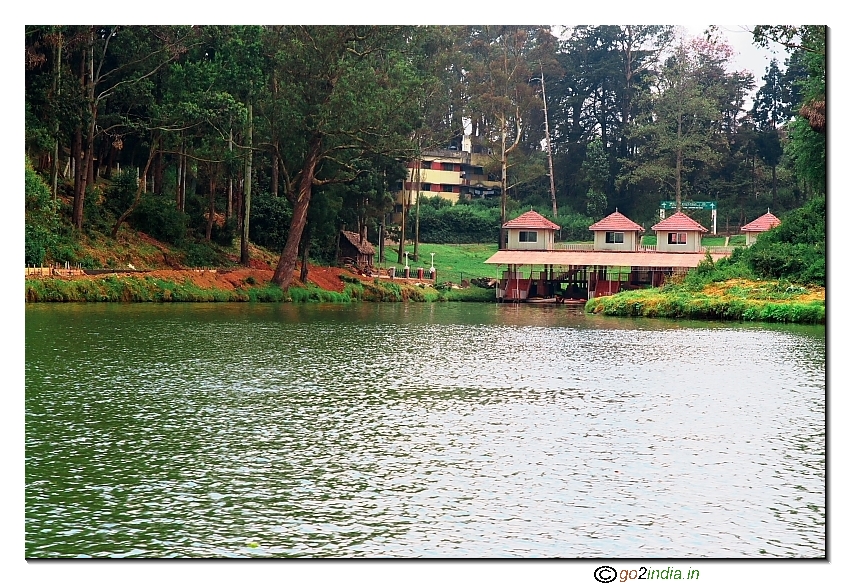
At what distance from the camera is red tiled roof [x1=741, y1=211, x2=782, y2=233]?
30.3 meters

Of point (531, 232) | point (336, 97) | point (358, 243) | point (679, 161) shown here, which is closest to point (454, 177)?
point (531, 232)

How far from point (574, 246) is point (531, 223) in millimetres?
1899

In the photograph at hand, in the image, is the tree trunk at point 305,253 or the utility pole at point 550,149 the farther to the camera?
the utility pole at point 550,149

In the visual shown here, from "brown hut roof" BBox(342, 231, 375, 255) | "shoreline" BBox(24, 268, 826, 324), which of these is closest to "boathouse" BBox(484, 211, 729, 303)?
"brown hut roof" BBox(342, 231, 375, 255)

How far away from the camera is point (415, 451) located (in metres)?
9.01

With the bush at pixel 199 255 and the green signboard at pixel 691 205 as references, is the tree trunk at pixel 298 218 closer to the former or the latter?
the bush at pixel 199 255

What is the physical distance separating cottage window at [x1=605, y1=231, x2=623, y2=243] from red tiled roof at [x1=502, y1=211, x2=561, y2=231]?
2365 mm

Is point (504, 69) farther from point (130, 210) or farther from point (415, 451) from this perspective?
point (415, 451)

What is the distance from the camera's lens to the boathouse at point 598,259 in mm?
40031

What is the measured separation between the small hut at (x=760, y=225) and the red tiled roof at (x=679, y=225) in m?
5.91


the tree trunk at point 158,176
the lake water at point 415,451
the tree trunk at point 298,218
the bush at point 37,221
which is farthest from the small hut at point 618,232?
the lake water at point 415,451

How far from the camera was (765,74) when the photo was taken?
24.4 metres

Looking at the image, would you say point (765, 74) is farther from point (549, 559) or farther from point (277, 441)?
point (549, 559)

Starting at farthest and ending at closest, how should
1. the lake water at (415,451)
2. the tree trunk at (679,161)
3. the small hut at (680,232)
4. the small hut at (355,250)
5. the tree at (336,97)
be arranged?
1. the small hut at (355,250)
2. the small hut at (680,232)
3. the tree trunk at (679,161)
4. the tree at (336,97)
5. the lake water at (415,451)
